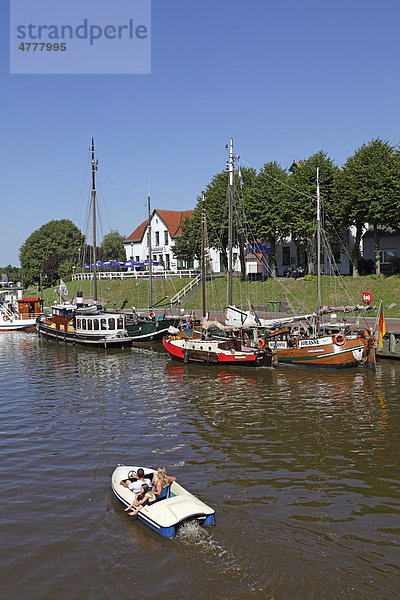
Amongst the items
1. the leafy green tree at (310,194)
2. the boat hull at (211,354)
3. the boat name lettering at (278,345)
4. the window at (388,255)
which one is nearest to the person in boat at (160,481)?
the boat hull at (211,354)

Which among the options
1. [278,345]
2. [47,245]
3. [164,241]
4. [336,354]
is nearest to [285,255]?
[164,241]

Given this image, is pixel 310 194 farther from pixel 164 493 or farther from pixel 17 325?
pixel 164 493

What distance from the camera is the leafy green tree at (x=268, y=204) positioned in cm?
6688

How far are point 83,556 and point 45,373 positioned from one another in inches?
1040

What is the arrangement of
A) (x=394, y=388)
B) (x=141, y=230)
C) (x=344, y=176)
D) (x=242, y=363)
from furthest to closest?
(x=141, y=230)
(x=344, y=176)
(x=242, y=363)
(x=394, y=388)

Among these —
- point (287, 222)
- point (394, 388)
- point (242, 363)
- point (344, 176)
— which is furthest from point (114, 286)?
point (394, 388)

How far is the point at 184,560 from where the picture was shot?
492 inches

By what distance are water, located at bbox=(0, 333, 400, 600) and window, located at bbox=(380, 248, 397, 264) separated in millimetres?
37764

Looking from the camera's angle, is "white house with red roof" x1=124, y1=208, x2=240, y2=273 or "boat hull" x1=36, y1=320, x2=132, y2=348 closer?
"boat hull" x1=36, y1=320, x2=132, y2=348

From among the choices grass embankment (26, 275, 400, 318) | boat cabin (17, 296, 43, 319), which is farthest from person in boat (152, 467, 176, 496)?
boat cabin (17, 296, 43, 319)

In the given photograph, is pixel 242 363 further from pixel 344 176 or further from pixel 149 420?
pixel 344 176

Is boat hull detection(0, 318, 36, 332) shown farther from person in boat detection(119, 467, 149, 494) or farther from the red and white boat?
person in boat detection(119, 467, 149, 494)

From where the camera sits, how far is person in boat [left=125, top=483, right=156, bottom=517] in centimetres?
1442

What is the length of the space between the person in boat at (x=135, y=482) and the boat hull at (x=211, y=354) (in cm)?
2133
